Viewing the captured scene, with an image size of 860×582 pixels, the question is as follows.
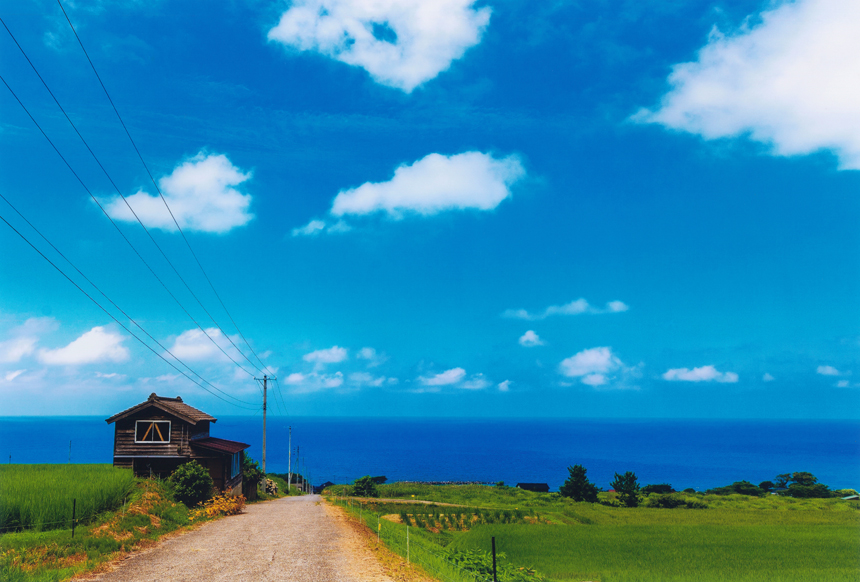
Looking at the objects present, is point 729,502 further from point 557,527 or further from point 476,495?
point 557,527

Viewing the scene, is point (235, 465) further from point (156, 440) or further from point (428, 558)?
point (428, 558)

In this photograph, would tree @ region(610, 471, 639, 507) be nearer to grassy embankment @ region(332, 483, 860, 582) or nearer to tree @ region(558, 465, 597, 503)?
tree @ region(558, 465, 597, 503)

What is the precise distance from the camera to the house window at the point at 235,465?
41.2 meters

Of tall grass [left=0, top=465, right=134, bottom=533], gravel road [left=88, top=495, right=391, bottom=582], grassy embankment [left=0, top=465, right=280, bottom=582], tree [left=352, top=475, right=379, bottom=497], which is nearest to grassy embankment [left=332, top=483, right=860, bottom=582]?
gravel road [left=88, top=495, right=391, bottom=582]

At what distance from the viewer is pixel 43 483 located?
23.2 metres

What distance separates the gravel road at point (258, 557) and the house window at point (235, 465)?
15.7 metres

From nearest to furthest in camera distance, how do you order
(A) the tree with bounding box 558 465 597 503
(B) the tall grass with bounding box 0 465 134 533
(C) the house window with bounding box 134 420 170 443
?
(B) the tall grass with bounding box 0 465 134 533 → (C) the house window with bounding box 134 420 170 443 → (A) the tree with bounding box 558 465 597 503

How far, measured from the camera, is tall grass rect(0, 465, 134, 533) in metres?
19.8

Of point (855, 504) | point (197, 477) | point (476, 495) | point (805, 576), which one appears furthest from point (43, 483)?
point (855, 504)

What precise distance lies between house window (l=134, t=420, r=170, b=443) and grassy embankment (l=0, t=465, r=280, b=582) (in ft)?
20.7

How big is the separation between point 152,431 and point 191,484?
267 inches

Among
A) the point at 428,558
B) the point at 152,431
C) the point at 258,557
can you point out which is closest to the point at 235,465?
the point at 152,431

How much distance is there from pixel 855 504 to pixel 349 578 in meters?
63.8

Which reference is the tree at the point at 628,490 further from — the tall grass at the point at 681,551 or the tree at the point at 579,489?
the tall grass at the point at 681,551
